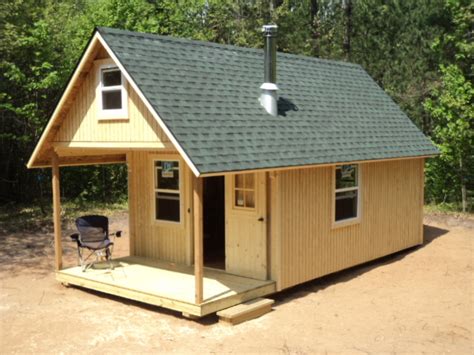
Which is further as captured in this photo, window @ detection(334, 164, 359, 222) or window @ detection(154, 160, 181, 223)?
window @ detection(334, 164, 359, 222)

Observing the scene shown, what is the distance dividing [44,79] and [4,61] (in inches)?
49.2

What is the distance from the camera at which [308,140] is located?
10320mm

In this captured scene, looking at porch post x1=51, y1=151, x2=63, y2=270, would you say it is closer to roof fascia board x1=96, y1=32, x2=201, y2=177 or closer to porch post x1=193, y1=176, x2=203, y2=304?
roof fascia board x1=96, y1=32, x2=201, y2=177

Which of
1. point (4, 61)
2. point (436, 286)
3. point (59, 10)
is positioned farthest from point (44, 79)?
point (436, 286)

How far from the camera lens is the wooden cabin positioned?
8789mm

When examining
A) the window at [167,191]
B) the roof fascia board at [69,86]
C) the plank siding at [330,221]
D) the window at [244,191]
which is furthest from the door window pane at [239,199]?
the roof fascia board at [69,86]

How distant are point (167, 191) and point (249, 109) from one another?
8.09ft

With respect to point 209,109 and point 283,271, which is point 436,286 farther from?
point 209,109

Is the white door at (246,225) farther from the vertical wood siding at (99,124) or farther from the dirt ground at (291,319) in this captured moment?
the vertical wood siding at (99,124)

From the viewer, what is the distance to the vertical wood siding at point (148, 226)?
11016 mm

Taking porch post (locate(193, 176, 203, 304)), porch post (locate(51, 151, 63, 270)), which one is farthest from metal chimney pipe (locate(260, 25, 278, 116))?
Result: porch post (locate(51, 151, 63, 270))

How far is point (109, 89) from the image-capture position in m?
9.49

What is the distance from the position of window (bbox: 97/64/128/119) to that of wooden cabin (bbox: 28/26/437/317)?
2cm

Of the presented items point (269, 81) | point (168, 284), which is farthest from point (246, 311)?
point (269, 81)
